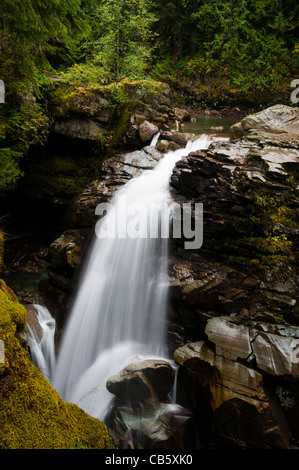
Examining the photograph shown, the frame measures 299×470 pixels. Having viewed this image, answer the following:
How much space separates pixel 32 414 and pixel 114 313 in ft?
12.1

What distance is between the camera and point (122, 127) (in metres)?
9.62

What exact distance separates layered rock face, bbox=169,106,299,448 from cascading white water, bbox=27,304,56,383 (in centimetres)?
310

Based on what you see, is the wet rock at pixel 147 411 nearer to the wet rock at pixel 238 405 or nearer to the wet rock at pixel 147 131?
the wet rock at pixel 238 405

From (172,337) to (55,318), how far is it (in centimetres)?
362

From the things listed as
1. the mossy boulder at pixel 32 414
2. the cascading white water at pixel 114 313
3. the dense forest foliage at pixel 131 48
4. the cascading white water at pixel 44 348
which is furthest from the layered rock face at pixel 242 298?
the dense forest foliage at pixel 131 48

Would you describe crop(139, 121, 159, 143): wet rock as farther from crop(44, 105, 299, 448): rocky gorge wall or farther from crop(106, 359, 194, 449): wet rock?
crop(106, 359, 194, 449): wet rock

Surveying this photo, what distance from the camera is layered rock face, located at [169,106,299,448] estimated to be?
413 cm

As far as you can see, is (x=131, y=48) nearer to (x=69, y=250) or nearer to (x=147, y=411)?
(x=69, y=250)

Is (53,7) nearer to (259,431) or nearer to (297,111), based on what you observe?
(297,111)

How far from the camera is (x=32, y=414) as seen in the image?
2402 mm

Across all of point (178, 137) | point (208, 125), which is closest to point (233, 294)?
point (178, 137)
